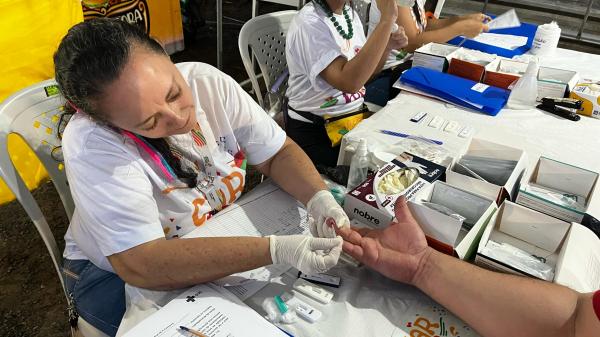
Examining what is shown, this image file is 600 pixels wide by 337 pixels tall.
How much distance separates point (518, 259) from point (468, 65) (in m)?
1.16

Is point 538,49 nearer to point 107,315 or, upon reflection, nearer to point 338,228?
point 338,228

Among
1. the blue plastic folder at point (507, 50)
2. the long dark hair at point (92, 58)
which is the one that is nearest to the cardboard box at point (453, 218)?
the long dark hair at point (92, 58)

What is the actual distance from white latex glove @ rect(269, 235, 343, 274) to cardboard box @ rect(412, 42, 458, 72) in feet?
4.18

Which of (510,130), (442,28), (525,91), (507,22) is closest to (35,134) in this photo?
(510,130)

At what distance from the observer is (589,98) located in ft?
5.40

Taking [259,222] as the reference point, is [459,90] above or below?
above

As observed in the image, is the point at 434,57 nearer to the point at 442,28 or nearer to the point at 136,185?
the point at 442,28

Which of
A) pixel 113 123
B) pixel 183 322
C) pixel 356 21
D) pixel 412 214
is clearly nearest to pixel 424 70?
pixel 356 21

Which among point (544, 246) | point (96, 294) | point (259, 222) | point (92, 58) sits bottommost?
point (96, 294)

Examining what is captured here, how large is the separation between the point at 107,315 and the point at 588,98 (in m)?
1.86

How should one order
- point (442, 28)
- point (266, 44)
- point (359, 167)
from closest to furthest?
point (359, 167), point (266, 44), point (442, 28)

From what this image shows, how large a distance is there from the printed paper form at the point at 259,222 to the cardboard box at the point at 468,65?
1105 mm

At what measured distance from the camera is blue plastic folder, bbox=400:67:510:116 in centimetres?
166

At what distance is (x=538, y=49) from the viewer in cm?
221
